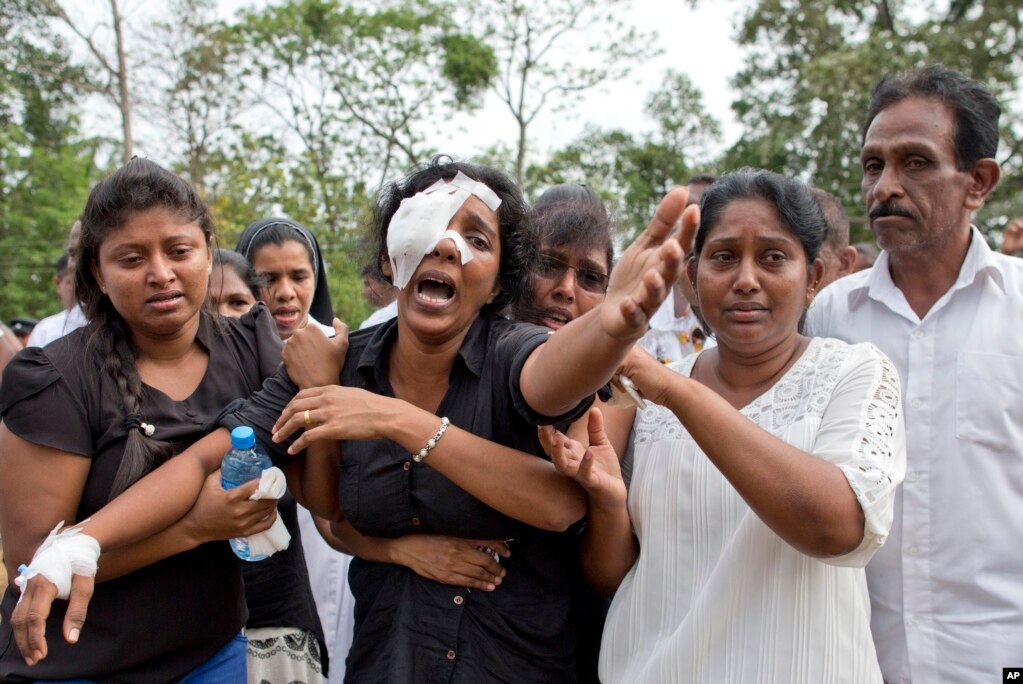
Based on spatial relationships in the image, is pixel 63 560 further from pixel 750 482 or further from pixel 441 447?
pixel 750 482

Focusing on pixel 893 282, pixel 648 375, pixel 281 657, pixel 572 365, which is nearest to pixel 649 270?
pixel 572 365

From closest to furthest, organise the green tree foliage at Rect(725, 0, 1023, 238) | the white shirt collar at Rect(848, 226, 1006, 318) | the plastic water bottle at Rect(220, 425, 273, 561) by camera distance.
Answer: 1. the plastic water bottle at Rect(220, 425, 273, 561)
2. the white shirt collar at Rect(848, 226, 1006, 318)
3. the green tree foliage at Rect(725, 0, 1023, 238)

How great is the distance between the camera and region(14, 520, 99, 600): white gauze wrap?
2.04 meters

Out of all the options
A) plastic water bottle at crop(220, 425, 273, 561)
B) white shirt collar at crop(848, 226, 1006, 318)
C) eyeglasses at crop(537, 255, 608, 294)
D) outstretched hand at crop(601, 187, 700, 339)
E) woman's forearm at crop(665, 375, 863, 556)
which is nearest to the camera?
outstretched hand at crop(601, 187, 700, 339)

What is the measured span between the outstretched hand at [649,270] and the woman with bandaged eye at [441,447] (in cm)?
28

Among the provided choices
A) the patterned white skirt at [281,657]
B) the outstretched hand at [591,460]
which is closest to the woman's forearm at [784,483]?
the outstretched hand at [591,460]

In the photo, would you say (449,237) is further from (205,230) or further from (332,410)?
(205,230)

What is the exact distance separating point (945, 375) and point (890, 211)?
569 millimetres

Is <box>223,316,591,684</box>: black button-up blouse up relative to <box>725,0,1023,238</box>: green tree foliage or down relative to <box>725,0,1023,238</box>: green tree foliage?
down

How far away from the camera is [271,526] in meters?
2.46

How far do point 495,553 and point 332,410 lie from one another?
0.59 metres

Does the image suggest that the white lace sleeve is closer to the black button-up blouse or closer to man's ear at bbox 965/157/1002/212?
A: the black button-up blouse

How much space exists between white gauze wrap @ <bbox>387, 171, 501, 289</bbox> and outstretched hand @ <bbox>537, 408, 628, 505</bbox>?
0.55 meters

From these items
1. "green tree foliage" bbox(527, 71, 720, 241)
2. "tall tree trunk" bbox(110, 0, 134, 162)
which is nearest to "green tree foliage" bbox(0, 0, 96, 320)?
"tall tree trunk" bbox(110, 0, 134, 162)
